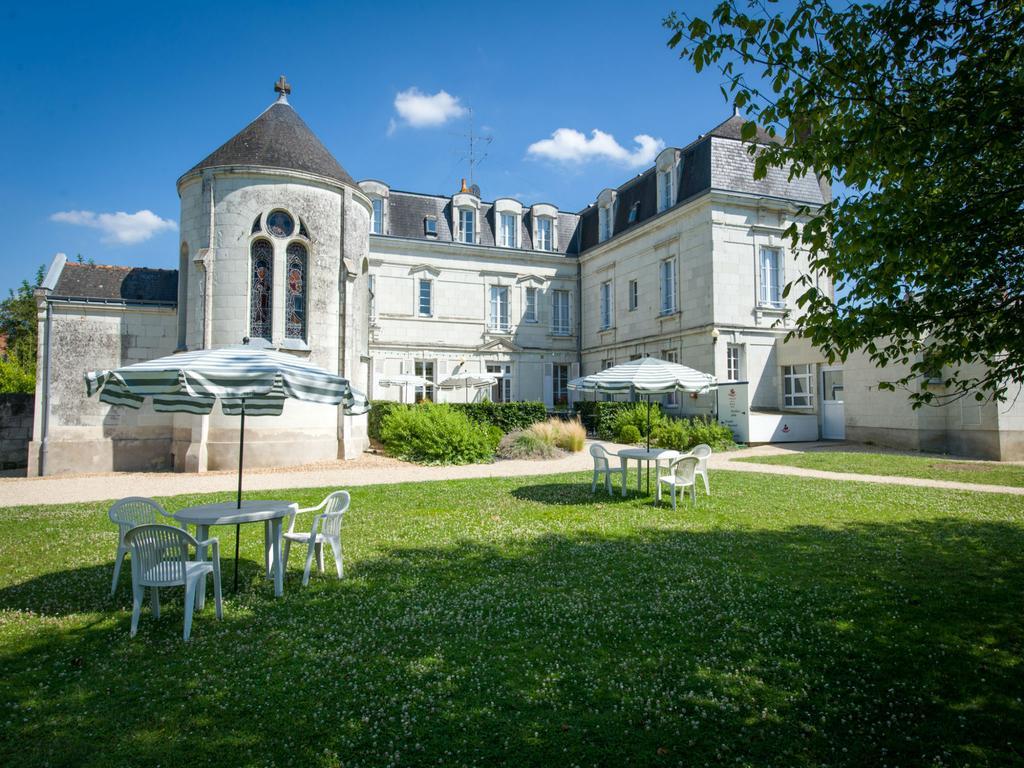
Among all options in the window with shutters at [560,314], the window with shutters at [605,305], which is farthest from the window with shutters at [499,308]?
the window with shutters at [605,305]

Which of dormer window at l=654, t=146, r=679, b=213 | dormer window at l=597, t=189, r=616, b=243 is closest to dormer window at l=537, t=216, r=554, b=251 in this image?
dormer window at l=597, t=189, r=616, b=243

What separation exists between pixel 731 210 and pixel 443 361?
13952mm

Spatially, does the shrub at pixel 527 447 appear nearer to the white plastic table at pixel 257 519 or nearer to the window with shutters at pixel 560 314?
the white plastic table at pixel 257 519

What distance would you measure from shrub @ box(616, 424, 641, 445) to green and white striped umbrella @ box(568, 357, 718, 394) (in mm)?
8292

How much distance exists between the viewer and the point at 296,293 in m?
16.5

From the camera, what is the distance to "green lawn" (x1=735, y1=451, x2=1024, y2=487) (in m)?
12.6

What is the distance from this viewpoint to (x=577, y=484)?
11852 millimetres

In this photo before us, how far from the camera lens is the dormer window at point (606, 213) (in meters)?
28.3

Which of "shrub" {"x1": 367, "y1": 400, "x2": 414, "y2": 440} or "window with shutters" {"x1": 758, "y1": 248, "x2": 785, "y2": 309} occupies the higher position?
"window with shutters" {"x1": 758, "y1": 248, "x2": 785, "y2": 309}

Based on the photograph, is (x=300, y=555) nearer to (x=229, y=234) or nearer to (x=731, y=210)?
(x=229, y=234)

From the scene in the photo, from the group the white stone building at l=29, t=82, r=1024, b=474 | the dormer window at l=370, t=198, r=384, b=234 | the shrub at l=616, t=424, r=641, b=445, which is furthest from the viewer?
the dormer window at l=370, t=198, r=384, b=234

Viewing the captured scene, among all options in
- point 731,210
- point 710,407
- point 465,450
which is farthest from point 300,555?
point 731,210

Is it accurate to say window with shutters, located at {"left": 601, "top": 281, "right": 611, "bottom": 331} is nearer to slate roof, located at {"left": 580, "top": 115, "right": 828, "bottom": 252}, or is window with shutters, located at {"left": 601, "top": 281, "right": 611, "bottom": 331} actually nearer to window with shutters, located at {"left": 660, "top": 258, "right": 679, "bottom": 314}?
slate roof, located at {"left": 580, "top": 115, "right": 828, "bottom": 252}

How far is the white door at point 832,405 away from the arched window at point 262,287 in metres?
18.7
